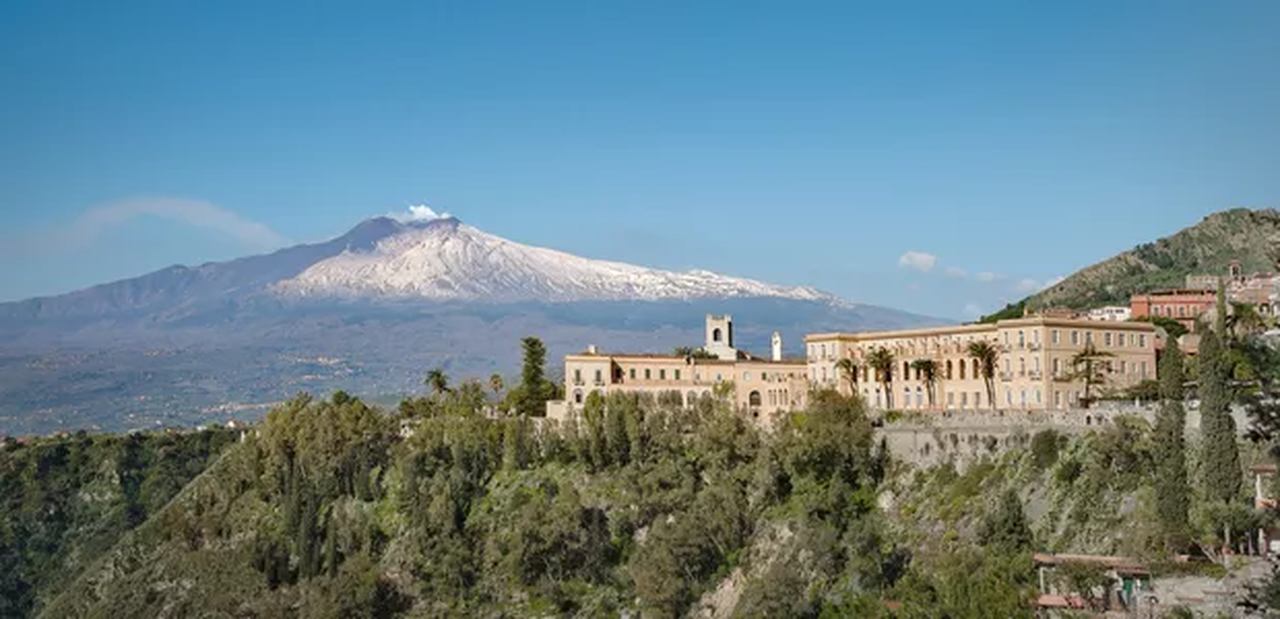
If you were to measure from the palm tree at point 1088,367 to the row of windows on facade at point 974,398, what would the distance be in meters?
0.60

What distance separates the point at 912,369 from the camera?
74.6 meters

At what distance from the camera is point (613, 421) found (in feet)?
258

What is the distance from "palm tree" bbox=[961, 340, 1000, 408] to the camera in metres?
69.9

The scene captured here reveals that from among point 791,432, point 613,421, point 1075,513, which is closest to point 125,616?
point 613,421

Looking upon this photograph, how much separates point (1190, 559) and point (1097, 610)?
336cm

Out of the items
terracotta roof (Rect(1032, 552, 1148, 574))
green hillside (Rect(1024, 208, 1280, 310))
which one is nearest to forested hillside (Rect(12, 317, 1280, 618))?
terracotta roof (Rect(1032, 552, 1148, 574))

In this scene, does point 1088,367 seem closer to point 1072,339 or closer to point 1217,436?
point 1072,339

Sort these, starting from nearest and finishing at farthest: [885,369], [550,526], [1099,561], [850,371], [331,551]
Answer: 1. [1099,561]
2. [550,526]
3. [885,369]
4. [850,371]
5. [331,551]

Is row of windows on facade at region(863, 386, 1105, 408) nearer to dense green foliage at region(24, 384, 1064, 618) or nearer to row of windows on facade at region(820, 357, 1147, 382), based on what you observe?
row of windows on facade at region(820, 357, 1147, 382)

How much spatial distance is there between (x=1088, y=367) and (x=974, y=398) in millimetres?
5878

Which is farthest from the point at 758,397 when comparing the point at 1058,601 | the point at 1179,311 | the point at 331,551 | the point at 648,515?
the point at 1058,601

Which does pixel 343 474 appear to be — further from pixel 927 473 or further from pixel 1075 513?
pixel 1075 513

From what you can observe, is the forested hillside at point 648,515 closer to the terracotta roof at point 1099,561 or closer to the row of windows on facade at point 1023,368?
the terracotta roof at point 1099,561

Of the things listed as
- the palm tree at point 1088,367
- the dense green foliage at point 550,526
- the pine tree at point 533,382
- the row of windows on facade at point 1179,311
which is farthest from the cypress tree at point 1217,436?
the pine tree at point 533,382
